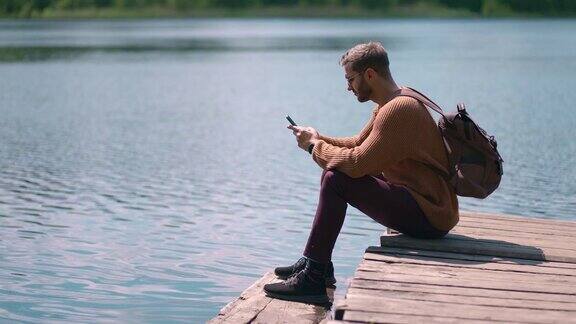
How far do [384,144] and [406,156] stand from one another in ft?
0.57

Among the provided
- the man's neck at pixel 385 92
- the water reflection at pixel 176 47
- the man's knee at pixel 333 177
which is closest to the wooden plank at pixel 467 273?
the man's knee at pixel 333 177

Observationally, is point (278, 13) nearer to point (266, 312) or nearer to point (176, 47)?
point (176, 47)

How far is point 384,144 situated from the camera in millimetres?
6215

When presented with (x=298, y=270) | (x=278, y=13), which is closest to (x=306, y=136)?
(x=298, y=270)

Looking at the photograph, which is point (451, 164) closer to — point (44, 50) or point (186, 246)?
point (186, 246)

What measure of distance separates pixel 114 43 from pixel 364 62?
5822 cm

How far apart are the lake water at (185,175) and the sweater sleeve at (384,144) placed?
6.54 ft

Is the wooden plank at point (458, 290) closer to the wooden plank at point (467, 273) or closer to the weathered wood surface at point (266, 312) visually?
the wooden plank at point (467, 273)

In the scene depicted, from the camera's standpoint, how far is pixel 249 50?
56031 mm

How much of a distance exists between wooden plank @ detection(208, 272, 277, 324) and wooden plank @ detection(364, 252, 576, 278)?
68 cm

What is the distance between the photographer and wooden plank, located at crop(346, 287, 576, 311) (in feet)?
17.3

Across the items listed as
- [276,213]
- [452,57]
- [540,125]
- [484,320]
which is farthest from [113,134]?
[452,57]

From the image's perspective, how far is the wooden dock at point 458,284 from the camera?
Result: 16.8 feet

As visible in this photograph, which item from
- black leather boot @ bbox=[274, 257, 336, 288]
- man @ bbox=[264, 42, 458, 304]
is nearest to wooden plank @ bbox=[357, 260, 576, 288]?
man @ bbox=[264, 42, 458, 304]
